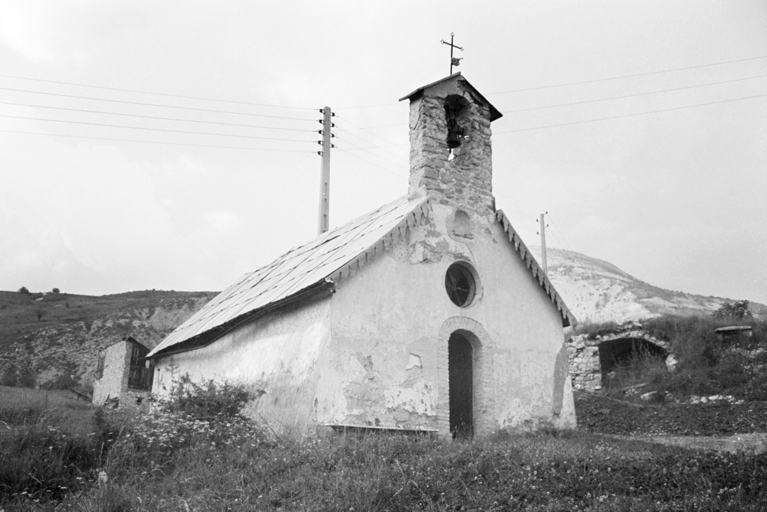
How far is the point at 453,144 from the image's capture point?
588 inches

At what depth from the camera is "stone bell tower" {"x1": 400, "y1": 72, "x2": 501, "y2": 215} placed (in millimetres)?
13820

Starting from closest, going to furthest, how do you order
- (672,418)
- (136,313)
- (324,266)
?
1. (324,266)
2. (672,418)
3. (136,313)

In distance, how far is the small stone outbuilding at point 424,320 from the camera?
1181 centimetres

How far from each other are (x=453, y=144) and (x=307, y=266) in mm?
4135

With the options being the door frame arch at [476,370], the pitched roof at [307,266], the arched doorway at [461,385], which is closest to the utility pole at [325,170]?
the pitched roof at [307,266]

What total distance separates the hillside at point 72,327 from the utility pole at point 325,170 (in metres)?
9.15

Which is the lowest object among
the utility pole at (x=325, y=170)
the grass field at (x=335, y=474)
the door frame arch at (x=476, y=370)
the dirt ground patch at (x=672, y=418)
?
the grass field at (x=335, y=474)

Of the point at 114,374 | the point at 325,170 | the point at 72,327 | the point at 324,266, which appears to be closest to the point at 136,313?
the point at 72,327

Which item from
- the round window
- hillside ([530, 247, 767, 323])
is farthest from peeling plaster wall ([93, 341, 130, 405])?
hillside ([530, 247, 767, 323])

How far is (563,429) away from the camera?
13781 millimetres

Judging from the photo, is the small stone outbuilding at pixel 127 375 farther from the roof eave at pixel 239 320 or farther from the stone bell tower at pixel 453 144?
the stone bell tower at pixel 453 144

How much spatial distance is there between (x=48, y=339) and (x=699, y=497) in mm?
39194

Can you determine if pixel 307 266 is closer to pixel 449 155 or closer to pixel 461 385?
pixel 449 155

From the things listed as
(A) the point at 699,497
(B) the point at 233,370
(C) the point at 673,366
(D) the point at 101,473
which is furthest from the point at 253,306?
(C) the point at 673,366
